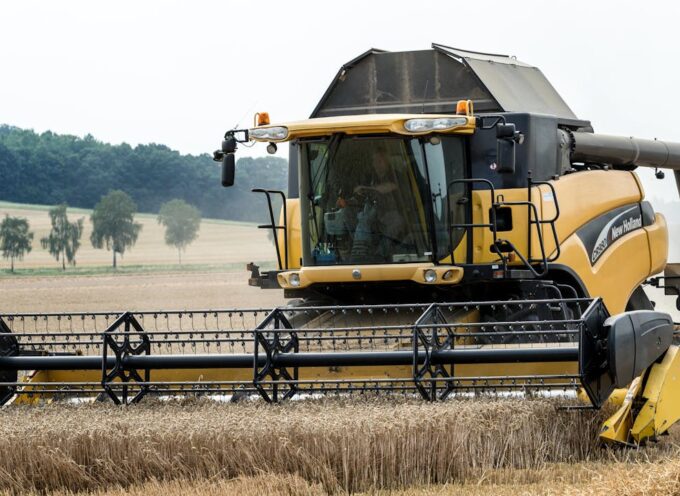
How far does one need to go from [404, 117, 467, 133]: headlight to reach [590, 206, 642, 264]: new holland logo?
1.69 meters

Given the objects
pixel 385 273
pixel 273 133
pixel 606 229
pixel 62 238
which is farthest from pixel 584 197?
pixel 62 238

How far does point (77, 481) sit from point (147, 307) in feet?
55.0

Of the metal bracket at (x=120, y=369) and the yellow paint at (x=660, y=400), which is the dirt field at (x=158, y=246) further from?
the yellow paint at (x=660, y=400)

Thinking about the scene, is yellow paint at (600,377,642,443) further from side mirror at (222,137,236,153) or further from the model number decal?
side mirror at (222,137,236,153)

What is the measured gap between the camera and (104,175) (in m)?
60.8

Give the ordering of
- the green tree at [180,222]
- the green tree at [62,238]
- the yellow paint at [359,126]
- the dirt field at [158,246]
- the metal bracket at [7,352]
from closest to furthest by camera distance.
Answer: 1. the metal bracket at [7,352]
2. the yellow paint at [359,126]
3. the dirt field at [158,246]
4. the green tree at [62,238]
5. the green tree at [180,222]

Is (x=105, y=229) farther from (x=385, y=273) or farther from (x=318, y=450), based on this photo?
(x=318, y=450)

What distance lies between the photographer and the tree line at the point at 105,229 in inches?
1892

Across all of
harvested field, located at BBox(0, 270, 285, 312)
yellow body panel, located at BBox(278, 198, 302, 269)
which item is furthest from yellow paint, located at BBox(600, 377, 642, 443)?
harvested field, located at BBox(0, 270, 285, 312)

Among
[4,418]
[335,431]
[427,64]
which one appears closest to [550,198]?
[427,64]

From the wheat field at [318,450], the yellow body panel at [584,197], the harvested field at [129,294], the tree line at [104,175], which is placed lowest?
the harvested field at [129,294]

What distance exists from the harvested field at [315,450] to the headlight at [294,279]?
7.65ft

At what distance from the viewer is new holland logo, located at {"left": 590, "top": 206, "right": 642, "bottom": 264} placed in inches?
344

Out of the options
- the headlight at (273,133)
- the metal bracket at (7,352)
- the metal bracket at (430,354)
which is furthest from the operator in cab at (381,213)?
the metal bracket at (7,352)
